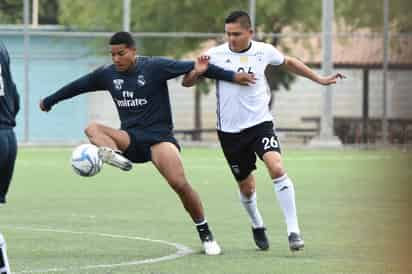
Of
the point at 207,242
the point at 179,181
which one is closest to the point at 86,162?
the point at 179,181

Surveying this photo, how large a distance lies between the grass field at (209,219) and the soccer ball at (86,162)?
692 millimetres

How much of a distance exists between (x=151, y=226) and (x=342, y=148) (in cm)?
1839

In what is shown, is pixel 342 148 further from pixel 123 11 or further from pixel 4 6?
pixel 4 6

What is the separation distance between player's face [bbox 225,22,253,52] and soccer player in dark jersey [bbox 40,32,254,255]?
0.34 metres

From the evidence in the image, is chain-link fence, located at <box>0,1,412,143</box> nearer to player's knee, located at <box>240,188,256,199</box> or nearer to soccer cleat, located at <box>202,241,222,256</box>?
player's knee, located at <box>240,188,256,199</box>

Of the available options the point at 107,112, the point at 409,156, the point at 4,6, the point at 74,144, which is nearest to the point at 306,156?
the point at 74,144

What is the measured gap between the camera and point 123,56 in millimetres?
9164

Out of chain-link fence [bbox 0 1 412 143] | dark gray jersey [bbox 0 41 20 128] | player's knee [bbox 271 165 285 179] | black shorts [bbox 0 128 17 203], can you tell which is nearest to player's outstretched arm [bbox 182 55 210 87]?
player's knee [bbox 271 165 285 179]

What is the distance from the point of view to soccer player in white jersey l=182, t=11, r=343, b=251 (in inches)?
376

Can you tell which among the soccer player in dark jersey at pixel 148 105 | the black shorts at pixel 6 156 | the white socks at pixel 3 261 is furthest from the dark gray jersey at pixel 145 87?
the white socks at pixel 3 261

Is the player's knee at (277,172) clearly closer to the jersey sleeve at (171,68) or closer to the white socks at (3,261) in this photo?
the jersey sleeve at (171,68)

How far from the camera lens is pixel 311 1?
3447cm

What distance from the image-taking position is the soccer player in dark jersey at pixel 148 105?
9.12 meters

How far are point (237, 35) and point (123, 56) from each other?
1026mm
